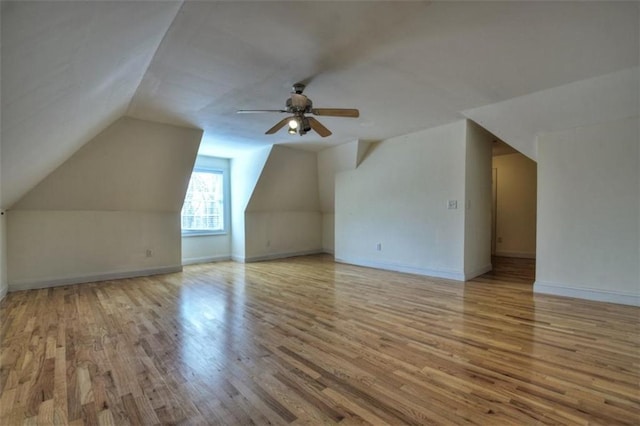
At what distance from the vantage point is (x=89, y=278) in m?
4.75

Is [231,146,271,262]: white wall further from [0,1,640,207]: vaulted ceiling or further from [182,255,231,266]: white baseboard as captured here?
[0,1,640,207]: vaulted ceiling

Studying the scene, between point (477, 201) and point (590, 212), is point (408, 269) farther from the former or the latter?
point (590, 212)

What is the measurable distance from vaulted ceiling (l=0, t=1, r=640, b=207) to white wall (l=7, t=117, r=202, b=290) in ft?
1.41

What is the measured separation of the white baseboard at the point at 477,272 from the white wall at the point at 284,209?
3921 millimetres

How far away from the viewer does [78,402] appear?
5.61 ft

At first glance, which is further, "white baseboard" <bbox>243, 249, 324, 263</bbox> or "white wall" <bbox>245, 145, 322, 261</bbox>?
"white baseboard" <bbox>243, 249, 324, 263</bbox>

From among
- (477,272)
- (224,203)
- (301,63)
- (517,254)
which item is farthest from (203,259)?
(517,254)

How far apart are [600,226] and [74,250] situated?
7345 mm

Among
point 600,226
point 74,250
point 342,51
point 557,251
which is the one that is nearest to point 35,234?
point 74,250

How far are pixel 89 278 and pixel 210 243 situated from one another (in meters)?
2.29

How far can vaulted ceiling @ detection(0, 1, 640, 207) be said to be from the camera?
5.59 ft

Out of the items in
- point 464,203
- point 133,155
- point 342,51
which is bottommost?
point 464,203

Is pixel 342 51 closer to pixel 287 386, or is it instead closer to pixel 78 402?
pixel 287 386

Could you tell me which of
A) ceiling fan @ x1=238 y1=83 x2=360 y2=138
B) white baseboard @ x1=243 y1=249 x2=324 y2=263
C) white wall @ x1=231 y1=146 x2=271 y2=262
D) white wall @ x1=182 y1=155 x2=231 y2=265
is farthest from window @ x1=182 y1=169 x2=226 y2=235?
ceiling fan @ x1=238 y1=83 x2=360 y2=138
